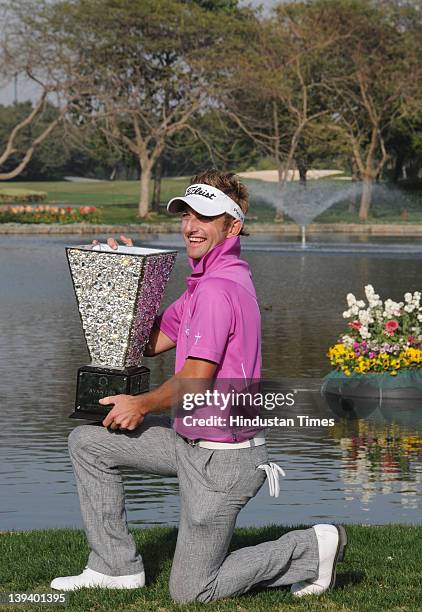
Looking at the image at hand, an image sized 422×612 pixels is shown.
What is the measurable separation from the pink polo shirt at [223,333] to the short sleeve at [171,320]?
0.36m

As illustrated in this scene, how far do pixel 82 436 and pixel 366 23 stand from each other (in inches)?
2542

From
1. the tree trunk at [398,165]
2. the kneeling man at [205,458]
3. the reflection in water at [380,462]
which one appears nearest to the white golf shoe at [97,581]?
the kneeling man at [205,458]

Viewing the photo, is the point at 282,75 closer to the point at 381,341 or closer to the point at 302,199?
the point at 302,199

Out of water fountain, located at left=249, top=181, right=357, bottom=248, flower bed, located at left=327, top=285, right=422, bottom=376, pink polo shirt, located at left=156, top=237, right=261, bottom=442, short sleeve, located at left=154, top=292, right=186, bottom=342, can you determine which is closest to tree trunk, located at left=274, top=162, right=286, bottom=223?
water fountain, located at left=249, top=181, right=357, bottom=248

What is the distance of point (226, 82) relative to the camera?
214 feet

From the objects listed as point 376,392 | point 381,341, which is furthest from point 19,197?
point 381,341

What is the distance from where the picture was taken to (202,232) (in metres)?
5.91

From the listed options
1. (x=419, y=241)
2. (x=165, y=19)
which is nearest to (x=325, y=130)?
(x=165, y=19)

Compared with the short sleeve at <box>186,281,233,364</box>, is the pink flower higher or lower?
lower

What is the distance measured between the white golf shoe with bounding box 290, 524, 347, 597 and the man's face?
1.24 metres

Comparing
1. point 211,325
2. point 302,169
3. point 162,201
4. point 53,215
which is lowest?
point 162,201

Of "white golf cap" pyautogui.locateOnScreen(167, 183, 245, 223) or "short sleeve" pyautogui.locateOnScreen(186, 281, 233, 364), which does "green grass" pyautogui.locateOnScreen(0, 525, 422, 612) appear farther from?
"white golf cap" pyautogui.locateOnScreen(167, 183, 245, 223)

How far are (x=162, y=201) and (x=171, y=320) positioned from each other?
91854 millimetres

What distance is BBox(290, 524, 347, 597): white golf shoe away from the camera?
586 cm
